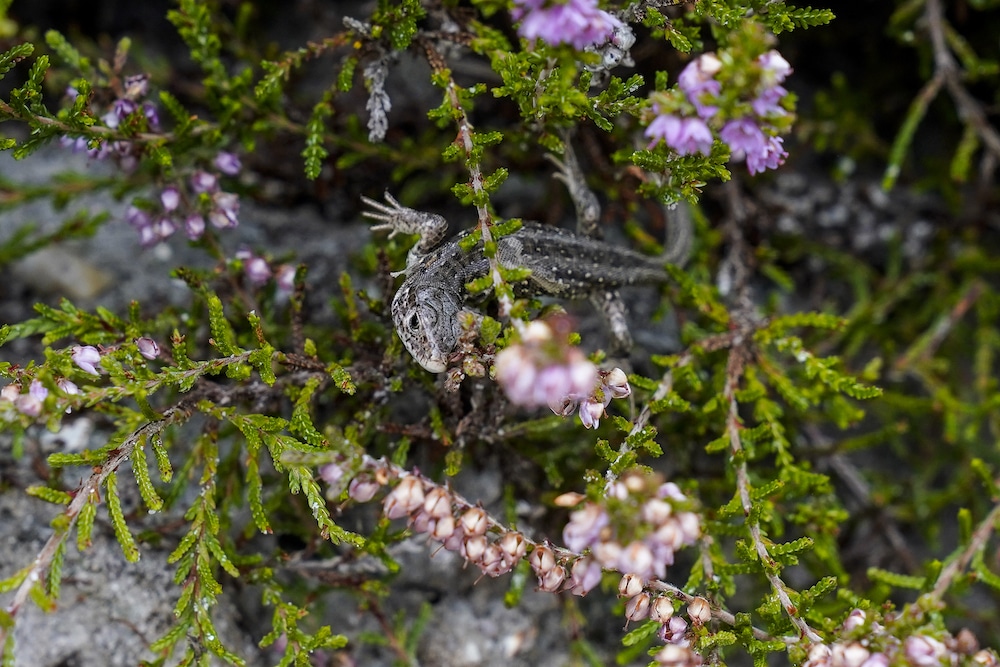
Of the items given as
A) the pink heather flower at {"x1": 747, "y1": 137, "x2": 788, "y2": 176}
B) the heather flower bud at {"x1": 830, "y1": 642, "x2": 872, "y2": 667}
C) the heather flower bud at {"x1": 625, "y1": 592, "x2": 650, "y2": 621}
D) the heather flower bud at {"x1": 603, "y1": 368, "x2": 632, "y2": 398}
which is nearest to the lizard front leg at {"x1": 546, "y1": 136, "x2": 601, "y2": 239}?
the pink heather flower at {"x1": 747, "y1": 137, "x2": 788, "y2": 176}

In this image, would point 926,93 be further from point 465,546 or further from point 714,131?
point 465,546

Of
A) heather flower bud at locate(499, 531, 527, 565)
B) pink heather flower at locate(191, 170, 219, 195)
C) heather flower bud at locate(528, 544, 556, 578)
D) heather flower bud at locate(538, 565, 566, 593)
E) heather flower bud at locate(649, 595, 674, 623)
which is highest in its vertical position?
pink heather flower at locate(191, 170, 219, 195)

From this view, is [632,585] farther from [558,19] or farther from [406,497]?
[558,19]

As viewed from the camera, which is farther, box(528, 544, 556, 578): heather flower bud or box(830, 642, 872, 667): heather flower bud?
box(528, 544, 556, 578): heather flower bud

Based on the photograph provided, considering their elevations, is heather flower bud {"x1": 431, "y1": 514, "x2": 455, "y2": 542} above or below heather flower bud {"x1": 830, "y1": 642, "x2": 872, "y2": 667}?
above

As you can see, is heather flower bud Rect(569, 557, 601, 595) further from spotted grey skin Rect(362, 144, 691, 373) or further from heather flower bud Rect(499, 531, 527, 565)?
spotted grey skin Rect(362, 144, 691, 373)

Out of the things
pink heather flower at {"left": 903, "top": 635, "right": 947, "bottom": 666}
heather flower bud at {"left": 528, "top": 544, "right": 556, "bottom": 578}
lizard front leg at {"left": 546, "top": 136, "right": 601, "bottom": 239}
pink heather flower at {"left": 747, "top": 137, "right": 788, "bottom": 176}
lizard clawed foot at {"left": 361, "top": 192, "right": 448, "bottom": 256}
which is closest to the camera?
pink heather flower at {"left": 903, "top": 635, "right": 947, "bottom": 666}
